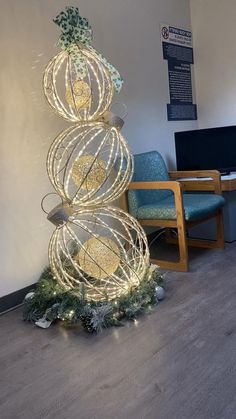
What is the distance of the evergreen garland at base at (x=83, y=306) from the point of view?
6.71 ft

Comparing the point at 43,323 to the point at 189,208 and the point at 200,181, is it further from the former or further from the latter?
the point at 200,181

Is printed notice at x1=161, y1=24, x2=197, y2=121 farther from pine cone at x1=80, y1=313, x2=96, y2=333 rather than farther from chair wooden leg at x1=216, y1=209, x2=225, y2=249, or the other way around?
pine cone at x1=80, y1=313, x2=96, y2=333

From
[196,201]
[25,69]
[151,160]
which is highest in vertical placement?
[25,69]

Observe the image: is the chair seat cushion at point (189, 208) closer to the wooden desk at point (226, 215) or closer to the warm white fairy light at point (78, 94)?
the wooden desk at point (226, 215)

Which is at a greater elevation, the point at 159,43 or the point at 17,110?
the point at 159,43

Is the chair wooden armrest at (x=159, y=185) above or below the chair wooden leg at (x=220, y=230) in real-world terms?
above

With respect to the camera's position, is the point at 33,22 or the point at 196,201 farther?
the point at 196,201

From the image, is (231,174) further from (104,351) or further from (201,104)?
(104,351)

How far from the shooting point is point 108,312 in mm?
2070

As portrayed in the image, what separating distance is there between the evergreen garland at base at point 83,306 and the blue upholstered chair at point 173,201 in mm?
513

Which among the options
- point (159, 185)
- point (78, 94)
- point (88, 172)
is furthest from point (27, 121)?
point (159, 185)

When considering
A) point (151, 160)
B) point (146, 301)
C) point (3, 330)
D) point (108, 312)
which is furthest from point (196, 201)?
point (3, 330)

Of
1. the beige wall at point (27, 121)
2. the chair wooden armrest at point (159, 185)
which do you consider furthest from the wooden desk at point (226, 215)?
the beige wall at point (27, 121)

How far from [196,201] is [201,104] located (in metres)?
1.54
